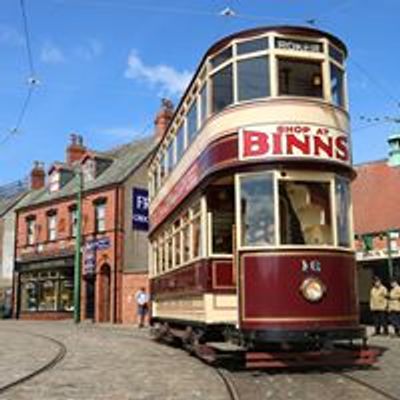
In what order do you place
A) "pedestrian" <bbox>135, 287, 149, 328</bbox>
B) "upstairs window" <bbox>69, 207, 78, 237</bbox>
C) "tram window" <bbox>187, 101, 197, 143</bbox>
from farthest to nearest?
"upstairs window" <bbox>69, 207, 78, 237</bbox>
"pedestrian" <bbox>135, 287, 149, 328</bbox>
"tram window" <bbox>187, 101, 197, 143</bbox>

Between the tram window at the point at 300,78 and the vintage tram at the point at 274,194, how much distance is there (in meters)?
0.02

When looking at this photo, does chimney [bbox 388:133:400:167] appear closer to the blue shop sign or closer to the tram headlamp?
the tram headlamp

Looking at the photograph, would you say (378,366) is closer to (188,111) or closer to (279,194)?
(279,194)

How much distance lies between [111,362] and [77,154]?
3225 cm

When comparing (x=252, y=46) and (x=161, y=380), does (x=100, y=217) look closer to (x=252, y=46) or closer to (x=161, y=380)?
(x=252, y=46)

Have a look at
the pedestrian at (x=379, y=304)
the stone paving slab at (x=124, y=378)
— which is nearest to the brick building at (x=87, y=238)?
the pedestrian at (x=379, y=304)

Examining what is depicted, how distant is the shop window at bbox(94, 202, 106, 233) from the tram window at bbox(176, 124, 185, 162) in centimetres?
2078

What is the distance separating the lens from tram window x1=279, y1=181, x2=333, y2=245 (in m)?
10.5

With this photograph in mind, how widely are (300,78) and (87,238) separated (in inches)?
1023

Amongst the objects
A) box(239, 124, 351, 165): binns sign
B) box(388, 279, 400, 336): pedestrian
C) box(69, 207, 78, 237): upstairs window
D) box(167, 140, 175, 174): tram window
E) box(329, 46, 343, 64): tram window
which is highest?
box(69, 207, 78, 237): upstairs window

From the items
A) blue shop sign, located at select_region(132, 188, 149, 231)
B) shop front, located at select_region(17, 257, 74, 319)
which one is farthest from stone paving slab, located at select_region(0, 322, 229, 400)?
shop front, located at select_region(17, 257, 74, 319)

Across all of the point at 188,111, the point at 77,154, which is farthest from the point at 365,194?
the point at 77,154

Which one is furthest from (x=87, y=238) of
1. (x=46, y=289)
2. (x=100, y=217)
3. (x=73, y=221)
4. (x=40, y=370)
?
(x=40, y=370)

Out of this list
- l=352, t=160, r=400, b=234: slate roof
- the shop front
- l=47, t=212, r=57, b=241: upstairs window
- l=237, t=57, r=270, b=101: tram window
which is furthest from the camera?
l=47, t=212, r=57, b=241: upstairs window
